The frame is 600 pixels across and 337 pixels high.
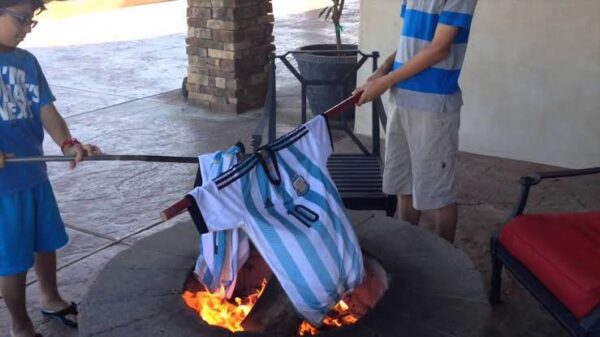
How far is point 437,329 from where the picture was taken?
1.88 meters

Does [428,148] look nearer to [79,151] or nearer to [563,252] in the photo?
[563,252]

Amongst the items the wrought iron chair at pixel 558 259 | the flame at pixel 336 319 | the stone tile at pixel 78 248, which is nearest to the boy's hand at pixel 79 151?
the flame at pixel 336 319

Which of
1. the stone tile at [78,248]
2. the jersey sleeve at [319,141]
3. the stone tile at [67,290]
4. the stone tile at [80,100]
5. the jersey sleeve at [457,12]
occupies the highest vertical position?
the jersey sleeve at [457,12]

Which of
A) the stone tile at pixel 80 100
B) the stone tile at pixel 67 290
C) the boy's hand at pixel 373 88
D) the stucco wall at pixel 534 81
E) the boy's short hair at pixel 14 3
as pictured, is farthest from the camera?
the stone tile at pixel 80 100

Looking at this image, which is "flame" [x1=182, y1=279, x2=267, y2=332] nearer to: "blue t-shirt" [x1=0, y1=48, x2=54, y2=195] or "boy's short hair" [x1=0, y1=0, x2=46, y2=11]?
"blue t-shirt" [x1=0, y1=48, x2=54, y2=195]

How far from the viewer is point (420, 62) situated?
104 inches

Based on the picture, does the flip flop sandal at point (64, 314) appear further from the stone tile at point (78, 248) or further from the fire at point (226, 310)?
the fire at point (226, 310)

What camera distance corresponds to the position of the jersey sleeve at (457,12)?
2551 millimetres

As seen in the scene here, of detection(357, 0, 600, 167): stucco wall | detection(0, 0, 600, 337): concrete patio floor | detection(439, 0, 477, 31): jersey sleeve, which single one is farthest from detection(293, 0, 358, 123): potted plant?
detection(439, 0, 477, 31): jersey sleeve

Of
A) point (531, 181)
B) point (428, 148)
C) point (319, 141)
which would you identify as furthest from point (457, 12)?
point (319, 141)

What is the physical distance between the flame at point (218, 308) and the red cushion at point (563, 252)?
984 mm

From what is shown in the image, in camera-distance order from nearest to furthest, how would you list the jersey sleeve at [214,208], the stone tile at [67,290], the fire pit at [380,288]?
the jersey sleeve at [214,208], the fire pit at [380,288], the stone tile at [67,290]

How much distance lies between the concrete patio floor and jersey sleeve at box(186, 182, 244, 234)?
107 cm

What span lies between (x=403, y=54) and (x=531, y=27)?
2.08 metres
